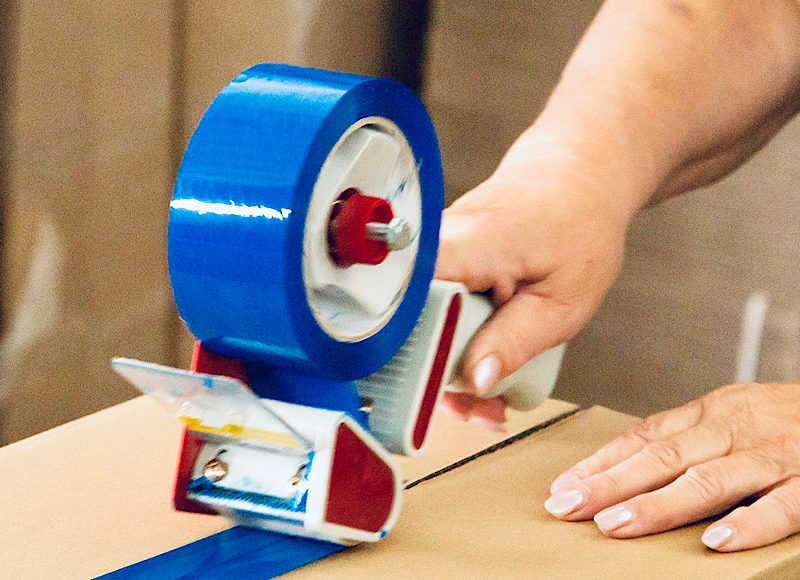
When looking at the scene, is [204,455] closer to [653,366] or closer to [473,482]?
[473,482]

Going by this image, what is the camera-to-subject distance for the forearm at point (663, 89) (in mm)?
1009

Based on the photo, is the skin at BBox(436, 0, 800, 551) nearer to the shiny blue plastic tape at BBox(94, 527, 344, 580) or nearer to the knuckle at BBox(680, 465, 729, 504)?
the knuckle at BBox(680, 465, 729, 504)

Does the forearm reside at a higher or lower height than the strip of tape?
higher

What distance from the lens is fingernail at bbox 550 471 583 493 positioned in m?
0.76

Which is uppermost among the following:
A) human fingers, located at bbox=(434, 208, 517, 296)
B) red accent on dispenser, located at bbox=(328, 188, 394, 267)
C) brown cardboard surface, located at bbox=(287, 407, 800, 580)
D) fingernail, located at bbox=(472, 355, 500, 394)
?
red accent on dispenser, located at bbox=(328, 188, 394, 267)

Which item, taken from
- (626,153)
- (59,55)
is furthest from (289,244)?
(59,55)

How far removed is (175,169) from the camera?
1608 mm

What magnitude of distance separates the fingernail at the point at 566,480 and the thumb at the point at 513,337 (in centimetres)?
9

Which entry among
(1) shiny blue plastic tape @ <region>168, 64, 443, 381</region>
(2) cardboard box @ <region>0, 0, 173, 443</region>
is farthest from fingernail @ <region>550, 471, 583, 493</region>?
(2) cardboard box @ <region>0, 0, 173, 443</region>

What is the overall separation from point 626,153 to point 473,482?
391 mm

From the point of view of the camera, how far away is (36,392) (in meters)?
1.53

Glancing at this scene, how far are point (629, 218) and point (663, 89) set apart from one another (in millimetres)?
149

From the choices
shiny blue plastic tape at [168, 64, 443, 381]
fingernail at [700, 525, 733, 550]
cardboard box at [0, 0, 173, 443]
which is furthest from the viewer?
cardboard box at [0, 0, 173, 443]

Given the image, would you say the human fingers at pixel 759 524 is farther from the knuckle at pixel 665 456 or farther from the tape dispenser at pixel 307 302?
the tape dispenser at pixel 307 302
